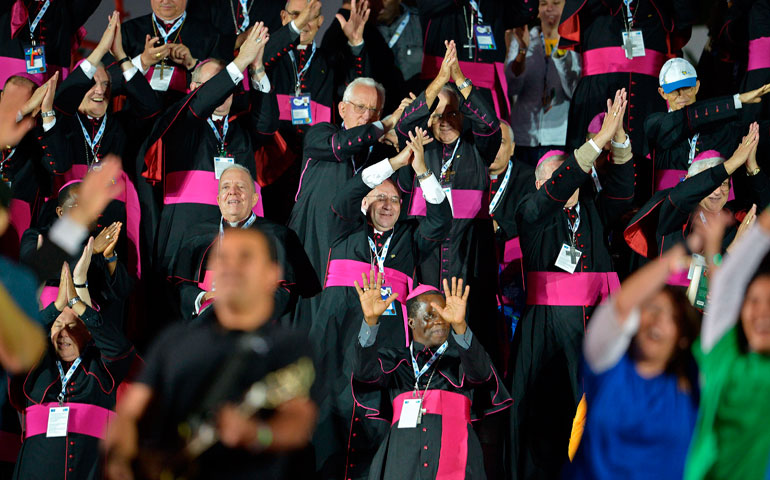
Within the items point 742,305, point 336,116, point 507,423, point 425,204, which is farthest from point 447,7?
point 742,305

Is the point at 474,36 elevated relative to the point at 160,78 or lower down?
elevated

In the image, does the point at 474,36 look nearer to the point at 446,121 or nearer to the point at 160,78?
the point at 446,121

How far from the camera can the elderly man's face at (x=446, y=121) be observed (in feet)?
19.7

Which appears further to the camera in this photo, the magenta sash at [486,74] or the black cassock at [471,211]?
the magenta sash at [486,74]

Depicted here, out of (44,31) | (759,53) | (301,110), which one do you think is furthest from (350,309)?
(759,53)

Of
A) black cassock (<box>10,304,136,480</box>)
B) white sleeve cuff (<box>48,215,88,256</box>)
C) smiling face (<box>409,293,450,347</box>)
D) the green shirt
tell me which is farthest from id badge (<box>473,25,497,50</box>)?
white sleeve cuff (<box>48,215,88,256</box>)

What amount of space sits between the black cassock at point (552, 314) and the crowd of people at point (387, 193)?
1 centimetres

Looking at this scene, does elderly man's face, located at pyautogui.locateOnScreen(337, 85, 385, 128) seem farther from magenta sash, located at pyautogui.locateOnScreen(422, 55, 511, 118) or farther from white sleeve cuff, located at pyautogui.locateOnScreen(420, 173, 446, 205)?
magenta sash, located at pyautogui.locateOnScreen(422, 55, 511, 118)

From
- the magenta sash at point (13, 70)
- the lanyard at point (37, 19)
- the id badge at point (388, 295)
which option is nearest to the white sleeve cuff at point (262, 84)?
the magenta sash at point (13, 70)

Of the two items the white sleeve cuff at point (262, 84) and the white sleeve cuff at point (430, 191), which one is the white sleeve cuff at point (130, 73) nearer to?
the white sleeve cuff at point (262, 84)

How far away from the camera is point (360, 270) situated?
5.49 m

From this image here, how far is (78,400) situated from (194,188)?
1.34 meters

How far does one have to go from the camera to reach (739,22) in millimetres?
7219

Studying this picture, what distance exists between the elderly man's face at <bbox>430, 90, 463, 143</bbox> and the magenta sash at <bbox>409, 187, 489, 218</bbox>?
12.9 inches
